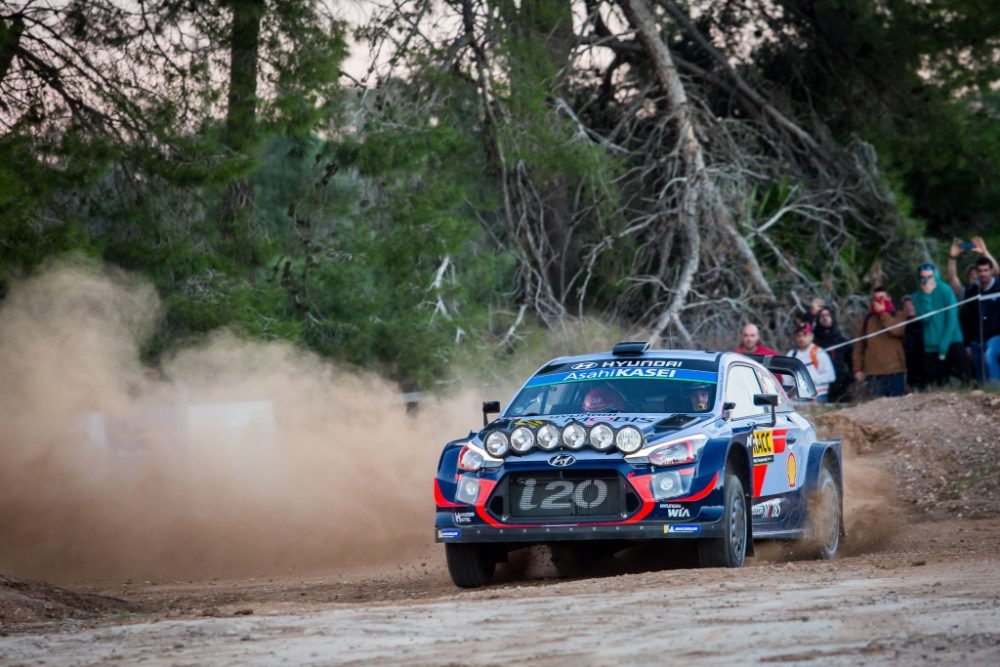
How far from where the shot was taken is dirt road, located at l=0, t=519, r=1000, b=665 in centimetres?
648

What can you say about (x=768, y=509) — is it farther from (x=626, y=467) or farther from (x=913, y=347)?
(x=913, y=347)

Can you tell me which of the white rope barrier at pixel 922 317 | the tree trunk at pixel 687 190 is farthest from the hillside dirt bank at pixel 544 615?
the tree trunk at pixel 687 190

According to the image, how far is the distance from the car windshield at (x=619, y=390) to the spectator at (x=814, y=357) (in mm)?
7471

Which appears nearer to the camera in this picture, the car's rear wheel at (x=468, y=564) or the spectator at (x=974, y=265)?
the car's rear wheel at (x=468, y=564)

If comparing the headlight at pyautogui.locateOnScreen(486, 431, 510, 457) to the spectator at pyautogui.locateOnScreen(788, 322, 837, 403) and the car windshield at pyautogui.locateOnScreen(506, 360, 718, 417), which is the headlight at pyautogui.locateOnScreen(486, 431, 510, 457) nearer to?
the car windshield at pyautogui.locateOnScreen(506, 360, 718, 417)

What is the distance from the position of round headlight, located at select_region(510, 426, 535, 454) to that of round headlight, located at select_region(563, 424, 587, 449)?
260mm

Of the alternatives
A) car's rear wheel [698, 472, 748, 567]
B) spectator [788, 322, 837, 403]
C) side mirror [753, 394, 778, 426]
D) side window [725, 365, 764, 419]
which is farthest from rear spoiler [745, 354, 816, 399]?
spectator [788, 322, 837, 403]

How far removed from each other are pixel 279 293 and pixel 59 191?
2952mm

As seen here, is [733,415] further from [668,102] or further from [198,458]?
[668,102]

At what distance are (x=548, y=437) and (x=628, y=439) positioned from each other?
56 centimetres

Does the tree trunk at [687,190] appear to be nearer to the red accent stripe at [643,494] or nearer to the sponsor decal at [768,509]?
the sponsor decal at [768,509]

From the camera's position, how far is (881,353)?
18844 mm

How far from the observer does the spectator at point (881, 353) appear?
18.6 metres

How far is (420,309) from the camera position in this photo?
19250 millimetres
